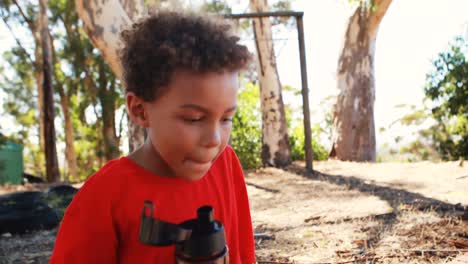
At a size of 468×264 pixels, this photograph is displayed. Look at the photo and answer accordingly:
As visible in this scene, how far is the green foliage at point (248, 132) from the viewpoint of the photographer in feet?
32.9

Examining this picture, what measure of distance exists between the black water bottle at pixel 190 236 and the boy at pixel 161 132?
0.23 metres

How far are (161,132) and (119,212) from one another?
25cm

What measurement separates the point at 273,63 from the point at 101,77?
10.2m

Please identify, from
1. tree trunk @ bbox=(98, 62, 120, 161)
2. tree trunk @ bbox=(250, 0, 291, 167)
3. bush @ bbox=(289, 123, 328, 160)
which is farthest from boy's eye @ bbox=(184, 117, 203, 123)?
tree trunk @ bbox=(98, 62, 120, 161)

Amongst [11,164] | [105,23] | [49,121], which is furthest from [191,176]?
[11,164]

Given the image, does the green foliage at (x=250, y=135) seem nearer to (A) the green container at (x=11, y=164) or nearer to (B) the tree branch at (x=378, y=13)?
(B) the tree branch at (x=378, y=13)

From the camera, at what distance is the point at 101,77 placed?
53.7 feet

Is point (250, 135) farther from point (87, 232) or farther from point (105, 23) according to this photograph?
point (87, 232)

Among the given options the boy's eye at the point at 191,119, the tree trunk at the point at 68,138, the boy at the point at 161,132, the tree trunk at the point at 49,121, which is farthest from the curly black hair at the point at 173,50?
the tree trunk at the point at 68,138

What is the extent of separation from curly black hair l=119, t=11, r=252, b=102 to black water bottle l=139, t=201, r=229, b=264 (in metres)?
0.36

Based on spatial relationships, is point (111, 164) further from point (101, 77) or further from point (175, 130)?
point (101, 77)

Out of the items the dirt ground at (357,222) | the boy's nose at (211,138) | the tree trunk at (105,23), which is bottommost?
the dirt ground at (357,222)

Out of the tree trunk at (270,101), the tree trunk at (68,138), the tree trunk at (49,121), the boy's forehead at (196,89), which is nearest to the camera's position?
the boy's forehead at (196,89)

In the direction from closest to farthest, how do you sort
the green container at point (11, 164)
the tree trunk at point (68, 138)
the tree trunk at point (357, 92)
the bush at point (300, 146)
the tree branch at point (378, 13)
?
1. the tree branch at point (378, 13)
2. the tree trunk at point (357, 92)
3. the bush at point (300, 146)
4. the green container at point (11, 164)
5. the tree trunk at point (68, 138)
